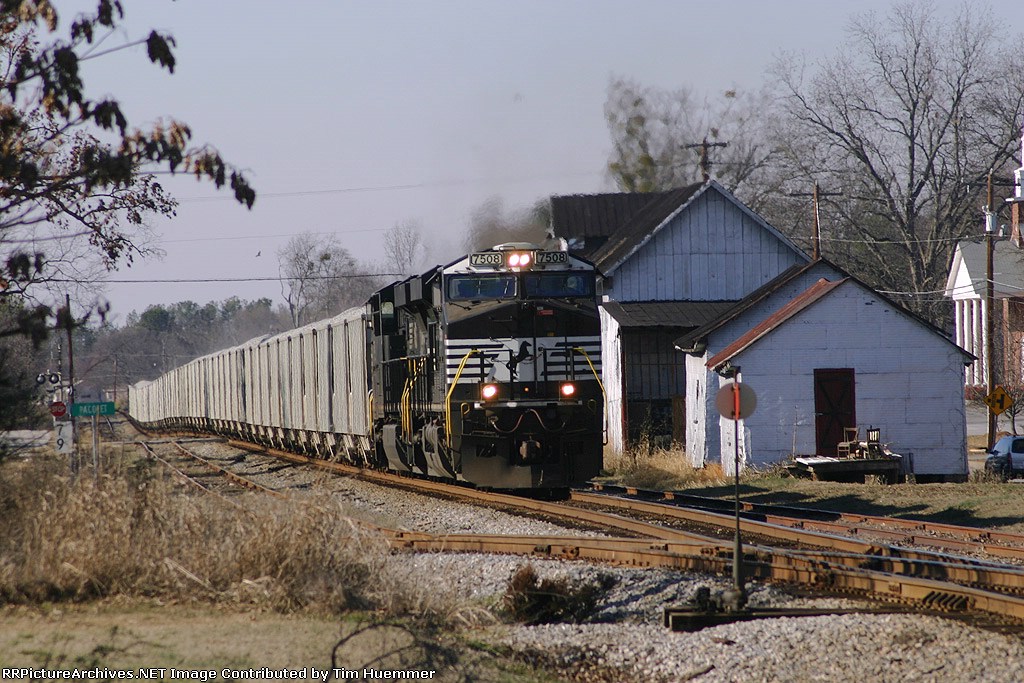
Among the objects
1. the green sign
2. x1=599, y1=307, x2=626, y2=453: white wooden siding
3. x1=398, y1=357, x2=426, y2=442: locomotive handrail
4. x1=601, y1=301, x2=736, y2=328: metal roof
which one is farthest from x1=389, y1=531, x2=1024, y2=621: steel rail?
x1=601, y1=301, x2=736, y2=328: metal roof

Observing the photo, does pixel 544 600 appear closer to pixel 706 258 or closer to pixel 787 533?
pixel 787 533

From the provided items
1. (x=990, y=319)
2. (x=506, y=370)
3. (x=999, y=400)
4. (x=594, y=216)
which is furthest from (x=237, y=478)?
(x=990, y=319)

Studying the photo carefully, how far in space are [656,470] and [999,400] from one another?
10.5 meters

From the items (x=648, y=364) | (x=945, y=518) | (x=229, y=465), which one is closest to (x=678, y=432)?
(x=648, y=364)

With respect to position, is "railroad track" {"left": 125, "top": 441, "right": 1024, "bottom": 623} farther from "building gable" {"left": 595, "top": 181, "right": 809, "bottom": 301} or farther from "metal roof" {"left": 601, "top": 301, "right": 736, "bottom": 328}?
"building gable" {"left": 595, "top": 181, "right": 809, "bottom": 301}

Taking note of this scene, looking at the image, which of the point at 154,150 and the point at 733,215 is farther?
the point at 733,215

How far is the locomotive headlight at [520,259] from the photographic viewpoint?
16484 mm

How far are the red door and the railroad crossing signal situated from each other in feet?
24.6

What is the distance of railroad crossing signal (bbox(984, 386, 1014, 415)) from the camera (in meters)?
31.6

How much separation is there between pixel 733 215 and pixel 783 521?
70.6 ft

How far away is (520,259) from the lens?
1652cm

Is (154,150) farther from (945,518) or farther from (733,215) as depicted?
(733,215)

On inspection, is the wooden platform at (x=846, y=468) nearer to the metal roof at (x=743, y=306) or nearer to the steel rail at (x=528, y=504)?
the metal roof at (x=743, y=306)

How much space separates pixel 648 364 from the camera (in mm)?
32500
